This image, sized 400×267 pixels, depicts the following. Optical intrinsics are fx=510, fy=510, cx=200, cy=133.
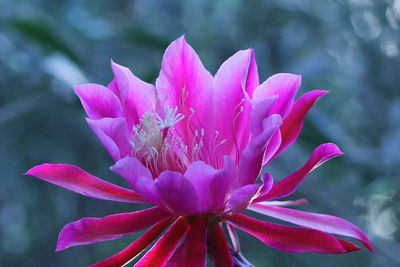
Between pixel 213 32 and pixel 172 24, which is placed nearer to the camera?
pixel 213 32

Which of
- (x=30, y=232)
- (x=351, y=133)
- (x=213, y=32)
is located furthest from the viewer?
(x=30, y=232)

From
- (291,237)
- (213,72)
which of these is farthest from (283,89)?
(213,72)

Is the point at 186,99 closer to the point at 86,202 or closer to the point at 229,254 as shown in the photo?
the point at 229,254

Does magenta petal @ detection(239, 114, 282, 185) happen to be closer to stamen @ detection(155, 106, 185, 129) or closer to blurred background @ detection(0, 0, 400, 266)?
stamen @ detection(155, 106, 185, 129)

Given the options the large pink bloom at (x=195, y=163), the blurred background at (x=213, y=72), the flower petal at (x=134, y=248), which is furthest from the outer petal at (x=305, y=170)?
the blurred background at (x=213, y=72)

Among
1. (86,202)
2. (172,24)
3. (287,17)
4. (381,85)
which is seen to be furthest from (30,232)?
(381,85)

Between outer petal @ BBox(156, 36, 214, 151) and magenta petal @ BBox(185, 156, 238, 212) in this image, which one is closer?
magenta petal @ BBox(185, 156, 238, 212)

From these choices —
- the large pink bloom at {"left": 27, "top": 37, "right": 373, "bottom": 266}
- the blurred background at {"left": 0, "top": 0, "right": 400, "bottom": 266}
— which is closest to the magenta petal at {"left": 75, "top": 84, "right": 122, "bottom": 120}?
the large pink bloom at {"left": 27, "top": 37, "right": 373, "bottom": 266}

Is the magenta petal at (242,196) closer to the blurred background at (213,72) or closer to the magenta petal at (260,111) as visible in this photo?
the magenta petal at (260,111)
